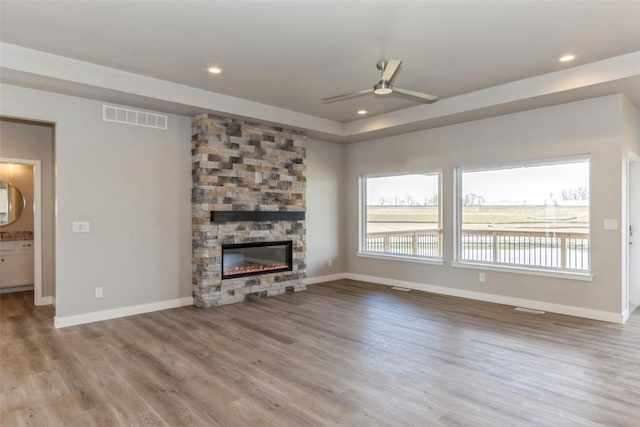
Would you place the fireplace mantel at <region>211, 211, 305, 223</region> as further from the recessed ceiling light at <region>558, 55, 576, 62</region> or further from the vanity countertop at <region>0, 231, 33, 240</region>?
the recessed ceiling light at <region>558, 55, 576, 62</region>

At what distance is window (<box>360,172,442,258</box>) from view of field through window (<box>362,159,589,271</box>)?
0.6 inches

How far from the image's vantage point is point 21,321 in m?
4.58

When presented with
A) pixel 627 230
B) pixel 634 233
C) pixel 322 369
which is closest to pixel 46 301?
pixel 322 369

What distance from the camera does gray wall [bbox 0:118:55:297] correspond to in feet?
17.2

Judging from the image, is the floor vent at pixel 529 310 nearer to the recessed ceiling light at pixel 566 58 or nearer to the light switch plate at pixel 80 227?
the recessed ceiling light at pixel 566 58

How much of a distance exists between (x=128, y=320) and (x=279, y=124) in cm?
340

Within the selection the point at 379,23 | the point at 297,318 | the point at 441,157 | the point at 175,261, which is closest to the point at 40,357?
the point at 175,261

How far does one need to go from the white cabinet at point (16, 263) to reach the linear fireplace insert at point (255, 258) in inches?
138

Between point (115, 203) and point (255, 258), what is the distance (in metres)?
2.09

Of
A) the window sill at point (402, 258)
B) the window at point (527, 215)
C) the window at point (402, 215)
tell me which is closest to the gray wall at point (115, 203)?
the window sill at point (402, 258)

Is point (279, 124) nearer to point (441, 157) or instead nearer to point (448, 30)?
point (441, 157)

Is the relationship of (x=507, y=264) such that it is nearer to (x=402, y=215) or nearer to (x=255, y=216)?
(x=402, y=215)

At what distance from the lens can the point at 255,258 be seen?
587 centimetres

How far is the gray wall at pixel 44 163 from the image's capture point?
5.25 meters
